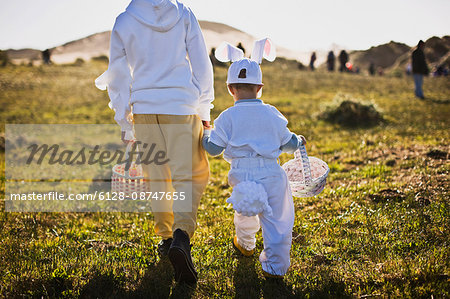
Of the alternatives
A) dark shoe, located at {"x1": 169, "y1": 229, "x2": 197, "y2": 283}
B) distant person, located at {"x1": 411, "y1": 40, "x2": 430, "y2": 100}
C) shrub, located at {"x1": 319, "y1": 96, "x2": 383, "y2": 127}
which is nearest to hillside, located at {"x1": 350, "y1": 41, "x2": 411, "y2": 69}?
distant person, located at {"x1": 411, "y1": 40, "x2": 430, "y2": 100}

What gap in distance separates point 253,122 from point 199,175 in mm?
779

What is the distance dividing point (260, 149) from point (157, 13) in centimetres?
155

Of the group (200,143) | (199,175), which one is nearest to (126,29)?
(200,143)

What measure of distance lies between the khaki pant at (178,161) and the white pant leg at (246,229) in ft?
1.48

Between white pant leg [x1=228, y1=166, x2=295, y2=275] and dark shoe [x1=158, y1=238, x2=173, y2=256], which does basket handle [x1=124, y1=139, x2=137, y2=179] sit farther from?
white pant leg [x1=228, y1=166, x2=295, y2=275]

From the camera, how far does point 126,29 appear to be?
3.51 m

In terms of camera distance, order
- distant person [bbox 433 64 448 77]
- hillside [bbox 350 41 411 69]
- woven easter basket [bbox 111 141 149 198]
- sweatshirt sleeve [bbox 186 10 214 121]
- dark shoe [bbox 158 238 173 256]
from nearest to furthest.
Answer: sweatshirt sleeve [bbox 186 10 214 121]
dark shoe [bbox 158 238 173 256]
woven easter basket [bbox 111 141 149 198]
distant person [bbox 433 64 448 77]
hillside [bbox 350 41 411 69]

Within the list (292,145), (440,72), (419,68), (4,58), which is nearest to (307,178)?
(292,145)

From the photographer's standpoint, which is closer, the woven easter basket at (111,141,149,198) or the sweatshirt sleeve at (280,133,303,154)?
the sweatshirt sleeve at (280,133,303,154)

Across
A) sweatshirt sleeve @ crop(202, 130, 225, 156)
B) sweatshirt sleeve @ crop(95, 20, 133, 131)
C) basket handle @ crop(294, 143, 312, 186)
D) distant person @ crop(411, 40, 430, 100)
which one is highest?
distant person @ crop(411, 40, 430, 100)

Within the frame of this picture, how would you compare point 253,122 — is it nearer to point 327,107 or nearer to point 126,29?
point 126,29

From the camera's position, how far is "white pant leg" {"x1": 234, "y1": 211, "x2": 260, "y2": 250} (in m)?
3.72

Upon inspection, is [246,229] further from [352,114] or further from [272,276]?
[352,114]

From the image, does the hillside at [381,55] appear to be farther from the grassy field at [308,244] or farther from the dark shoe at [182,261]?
the dark shoe at [182,261]
